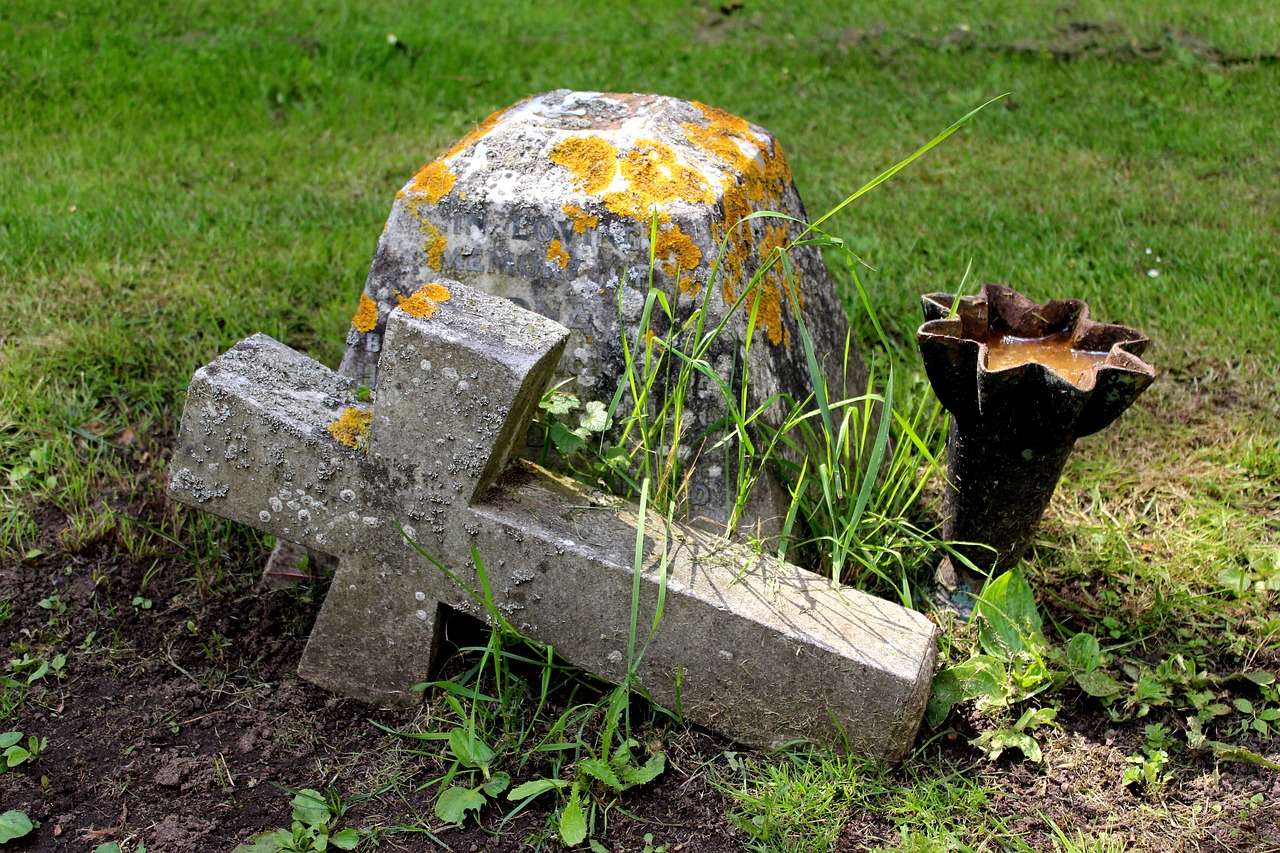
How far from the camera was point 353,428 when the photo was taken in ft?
7.04

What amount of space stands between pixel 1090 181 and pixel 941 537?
2.38 m

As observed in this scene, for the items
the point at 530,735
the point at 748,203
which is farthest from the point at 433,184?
the point at 530,735

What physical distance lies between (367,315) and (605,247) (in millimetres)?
614

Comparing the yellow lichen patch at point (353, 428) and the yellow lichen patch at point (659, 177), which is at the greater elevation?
the yellow lichen patch at point (659, 177)

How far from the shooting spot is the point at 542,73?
5348 mm

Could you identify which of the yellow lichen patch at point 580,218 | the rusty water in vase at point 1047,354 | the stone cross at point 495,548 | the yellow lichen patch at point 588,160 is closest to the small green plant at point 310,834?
the stone cross at point 495,548

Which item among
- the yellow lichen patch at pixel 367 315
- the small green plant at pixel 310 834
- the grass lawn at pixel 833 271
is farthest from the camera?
the yellow lichen patch at pixel 367 315

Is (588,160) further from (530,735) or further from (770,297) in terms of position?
(530,735)

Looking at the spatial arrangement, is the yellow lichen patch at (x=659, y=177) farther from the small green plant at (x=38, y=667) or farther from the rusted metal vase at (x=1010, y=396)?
the small green plant at (x=38, y=667)

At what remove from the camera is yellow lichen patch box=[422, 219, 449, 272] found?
2367mm

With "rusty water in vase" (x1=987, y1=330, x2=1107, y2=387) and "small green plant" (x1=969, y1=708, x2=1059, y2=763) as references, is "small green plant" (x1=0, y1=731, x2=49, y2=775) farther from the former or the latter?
"rusty water in vase" (x1=987, y1=330, x2=1107, y2=387)

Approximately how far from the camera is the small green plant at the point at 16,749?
6.85ft

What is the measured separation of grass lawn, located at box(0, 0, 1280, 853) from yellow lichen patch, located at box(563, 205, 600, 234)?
1097mm

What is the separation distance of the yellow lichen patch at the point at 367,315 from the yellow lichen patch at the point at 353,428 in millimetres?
329
